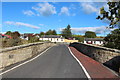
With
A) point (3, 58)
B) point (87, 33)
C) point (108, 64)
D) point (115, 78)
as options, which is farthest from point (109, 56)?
point (87, 33)

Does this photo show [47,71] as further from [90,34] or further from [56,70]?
[90,34]

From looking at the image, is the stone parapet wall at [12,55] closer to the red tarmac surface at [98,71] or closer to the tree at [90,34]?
the red tarmac surface at [98,71]

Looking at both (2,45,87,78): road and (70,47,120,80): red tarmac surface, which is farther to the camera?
(70,47,120,80): red tarmac surface

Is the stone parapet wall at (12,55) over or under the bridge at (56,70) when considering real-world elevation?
over

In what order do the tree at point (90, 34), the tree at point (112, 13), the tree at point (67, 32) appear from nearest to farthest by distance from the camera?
the tree at point (112, 13)
the tree at point (67, 32)
the tree at point (90, 34)

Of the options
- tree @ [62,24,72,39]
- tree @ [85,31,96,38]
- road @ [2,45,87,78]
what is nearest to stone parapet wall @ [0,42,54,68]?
road @ [2,45,87,78]

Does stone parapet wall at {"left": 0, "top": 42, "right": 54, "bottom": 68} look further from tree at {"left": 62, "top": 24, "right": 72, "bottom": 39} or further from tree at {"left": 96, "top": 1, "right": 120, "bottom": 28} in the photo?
tree at {"left": 62, "top": 24, "right": 72, "bottom": 39}

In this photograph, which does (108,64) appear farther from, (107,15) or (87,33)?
(87,33)

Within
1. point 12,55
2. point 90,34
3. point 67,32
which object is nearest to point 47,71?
point 12,55

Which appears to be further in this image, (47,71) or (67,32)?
(67,32)

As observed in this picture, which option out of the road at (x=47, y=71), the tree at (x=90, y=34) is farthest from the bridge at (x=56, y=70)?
the tree at (x=90, y=34)

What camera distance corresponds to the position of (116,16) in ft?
23.7

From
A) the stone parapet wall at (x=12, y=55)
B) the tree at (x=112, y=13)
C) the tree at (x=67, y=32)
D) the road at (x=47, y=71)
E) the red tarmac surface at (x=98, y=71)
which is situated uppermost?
the tree at (x=67, y=32)

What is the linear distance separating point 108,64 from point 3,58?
23.9 ft
